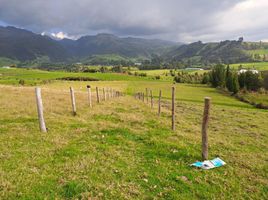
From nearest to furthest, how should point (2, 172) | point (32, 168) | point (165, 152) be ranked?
point (2, 172)
point (32, 168)
point (165, 152)

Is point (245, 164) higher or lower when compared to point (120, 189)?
lower

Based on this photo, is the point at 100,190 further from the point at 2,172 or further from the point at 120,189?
the point at 2,172

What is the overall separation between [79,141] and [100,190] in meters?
4.17

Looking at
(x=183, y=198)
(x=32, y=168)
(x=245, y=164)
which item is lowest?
(x=245, y=164)

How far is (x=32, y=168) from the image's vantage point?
23.0 ft

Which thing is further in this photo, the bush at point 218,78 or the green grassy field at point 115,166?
the bush at point 218,78

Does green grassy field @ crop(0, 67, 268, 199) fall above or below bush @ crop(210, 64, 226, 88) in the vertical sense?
above

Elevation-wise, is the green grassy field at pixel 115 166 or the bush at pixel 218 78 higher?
the green grassy field at pixel 115 166

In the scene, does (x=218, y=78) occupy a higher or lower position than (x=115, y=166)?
lower

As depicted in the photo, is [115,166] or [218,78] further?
[218,78]

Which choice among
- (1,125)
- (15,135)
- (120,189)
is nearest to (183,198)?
(120,189)

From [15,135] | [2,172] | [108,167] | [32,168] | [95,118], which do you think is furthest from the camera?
[95,118]

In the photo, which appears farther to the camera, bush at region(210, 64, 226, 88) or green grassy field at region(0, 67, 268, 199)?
bush at region(210, 64, 226, 88)

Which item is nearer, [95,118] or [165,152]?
[165,152]
